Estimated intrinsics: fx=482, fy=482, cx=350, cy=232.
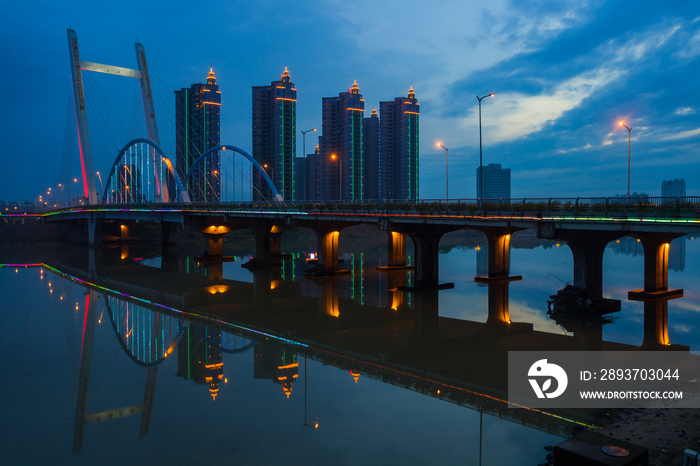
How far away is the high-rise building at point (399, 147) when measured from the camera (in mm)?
155000

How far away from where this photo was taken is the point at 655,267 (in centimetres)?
3291

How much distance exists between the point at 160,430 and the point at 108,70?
3435 inches

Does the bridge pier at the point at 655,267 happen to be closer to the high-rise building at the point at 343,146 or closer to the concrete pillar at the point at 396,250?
the concrete pillar at the point at 396,250

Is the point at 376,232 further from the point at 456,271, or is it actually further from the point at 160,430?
the point at 160,430

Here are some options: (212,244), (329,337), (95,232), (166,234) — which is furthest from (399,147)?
(329,337)

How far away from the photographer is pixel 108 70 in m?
84.9

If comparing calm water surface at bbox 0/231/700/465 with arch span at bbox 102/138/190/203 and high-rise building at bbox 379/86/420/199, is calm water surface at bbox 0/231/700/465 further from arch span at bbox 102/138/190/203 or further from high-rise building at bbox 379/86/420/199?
high-rise building at bbox 379/86/420/199

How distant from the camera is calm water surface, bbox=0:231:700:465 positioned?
12727 millimetres

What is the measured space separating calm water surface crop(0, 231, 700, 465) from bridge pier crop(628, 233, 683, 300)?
1.63m

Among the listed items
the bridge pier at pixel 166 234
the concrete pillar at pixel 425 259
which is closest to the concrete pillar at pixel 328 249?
the concrete pillar at pixel 425 259

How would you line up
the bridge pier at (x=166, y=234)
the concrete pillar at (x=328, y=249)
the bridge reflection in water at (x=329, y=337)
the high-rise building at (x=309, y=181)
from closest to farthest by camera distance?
the bridge reflection in water at (x=329, y=337)
the concrete pillar at (x=328, y=249)
the bridge pier at (x=166, y=234)
the high-rise building at (x=309, y=181)

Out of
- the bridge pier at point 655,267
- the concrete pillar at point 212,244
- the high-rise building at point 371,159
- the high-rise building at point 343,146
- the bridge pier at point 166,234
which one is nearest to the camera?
the bridge pier at point 655,267

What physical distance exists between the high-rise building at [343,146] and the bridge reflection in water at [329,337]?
4072 inches

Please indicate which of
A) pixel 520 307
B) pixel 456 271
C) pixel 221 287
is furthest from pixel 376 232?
pixel 520 307
